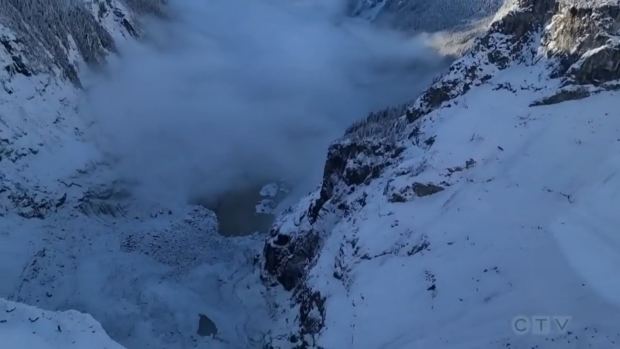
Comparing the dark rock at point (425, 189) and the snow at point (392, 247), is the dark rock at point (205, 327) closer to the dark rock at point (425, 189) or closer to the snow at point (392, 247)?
the snow at point (392, 247)

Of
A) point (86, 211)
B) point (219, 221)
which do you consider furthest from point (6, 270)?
point (219, 221)

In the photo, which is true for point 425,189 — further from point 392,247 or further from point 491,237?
point 491,237

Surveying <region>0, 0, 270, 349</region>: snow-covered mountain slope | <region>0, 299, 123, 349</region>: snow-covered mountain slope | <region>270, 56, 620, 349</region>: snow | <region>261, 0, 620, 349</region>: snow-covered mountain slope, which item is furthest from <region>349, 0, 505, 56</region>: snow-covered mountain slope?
<region>0, 299, 123, 349</region>: snow-covered mountain slope

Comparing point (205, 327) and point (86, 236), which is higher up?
point (86, 236)

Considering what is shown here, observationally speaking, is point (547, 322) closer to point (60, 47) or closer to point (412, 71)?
point (60, 47)

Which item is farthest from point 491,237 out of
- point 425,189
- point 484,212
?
point 425,189

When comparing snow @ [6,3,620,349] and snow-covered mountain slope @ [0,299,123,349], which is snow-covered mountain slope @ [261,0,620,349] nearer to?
snow @ [6,3,620,349]
